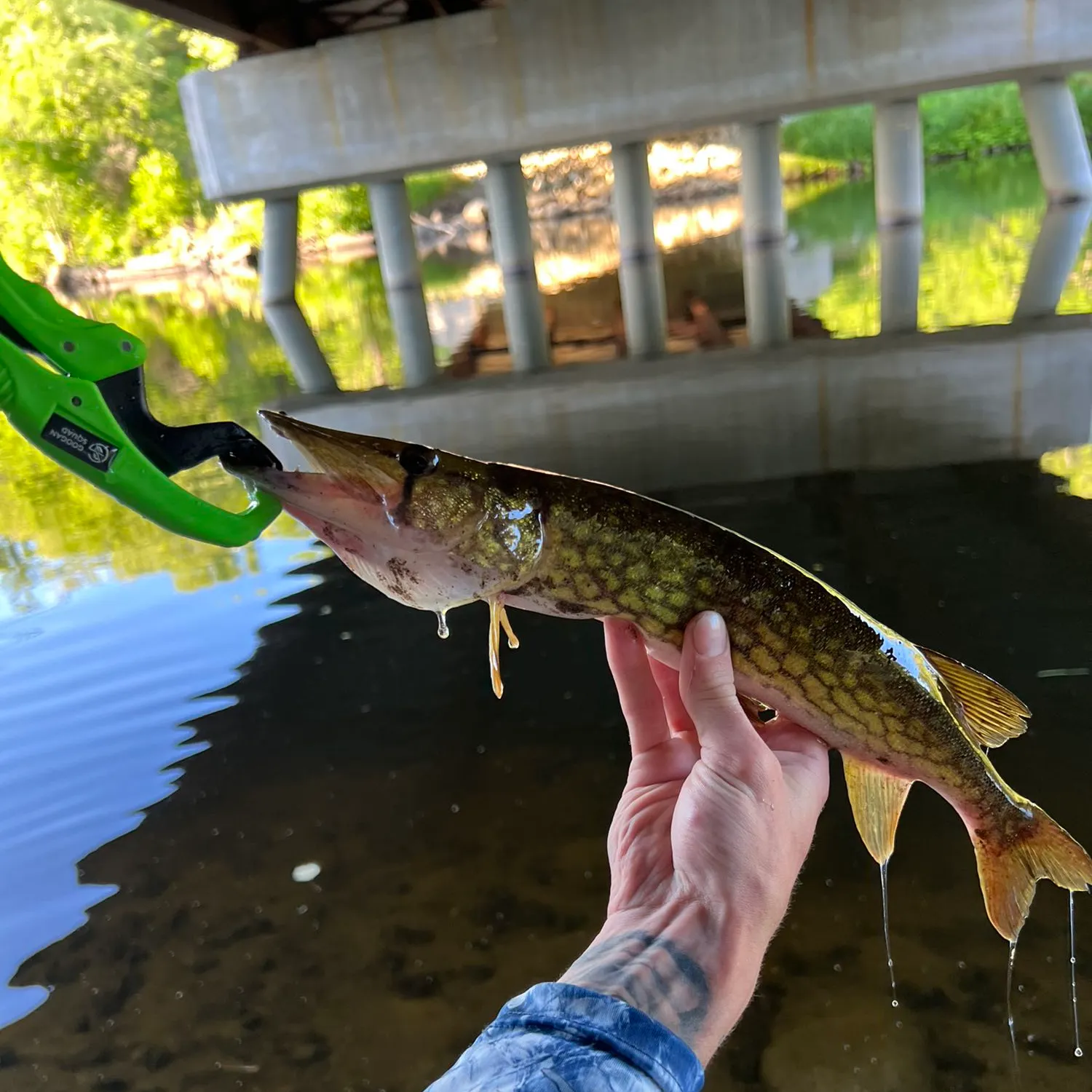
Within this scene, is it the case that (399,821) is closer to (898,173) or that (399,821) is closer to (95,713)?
(95,713)

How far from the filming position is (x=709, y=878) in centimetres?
182

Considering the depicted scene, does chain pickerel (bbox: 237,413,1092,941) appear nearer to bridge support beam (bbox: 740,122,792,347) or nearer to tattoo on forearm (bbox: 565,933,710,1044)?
tattoo on forearm (bbox: 565,933,710,1044)

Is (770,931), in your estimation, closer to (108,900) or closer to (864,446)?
(108,900)

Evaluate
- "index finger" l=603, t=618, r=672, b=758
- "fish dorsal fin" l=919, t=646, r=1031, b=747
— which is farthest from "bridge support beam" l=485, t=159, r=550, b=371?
"fish dorsal fin" l=919, t=646, r=1031, b=747

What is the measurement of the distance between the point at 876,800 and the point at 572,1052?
1038mm

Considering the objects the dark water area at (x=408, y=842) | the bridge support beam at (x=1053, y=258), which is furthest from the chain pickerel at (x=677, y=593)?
the bridge support beam at (x=1053, y=258)

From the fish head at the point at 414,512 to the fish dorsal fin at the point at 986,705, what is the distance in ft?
3.31

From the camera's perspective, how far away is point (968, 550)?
4.63 meters

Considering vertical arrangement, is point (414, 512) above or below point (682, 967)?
above

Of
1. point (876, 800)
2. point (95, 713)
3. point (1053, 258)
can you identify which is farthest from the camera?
point (1053, 258)

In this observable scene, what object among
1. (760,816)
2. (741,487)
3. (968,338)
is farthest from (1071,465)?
(760,816)

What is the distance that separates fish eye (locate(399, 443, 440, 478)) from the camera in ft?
5.47

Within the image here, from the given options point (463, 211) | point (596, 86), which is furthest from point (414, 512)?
point (463, 211)

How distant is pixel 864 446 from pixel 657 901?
4.99m
